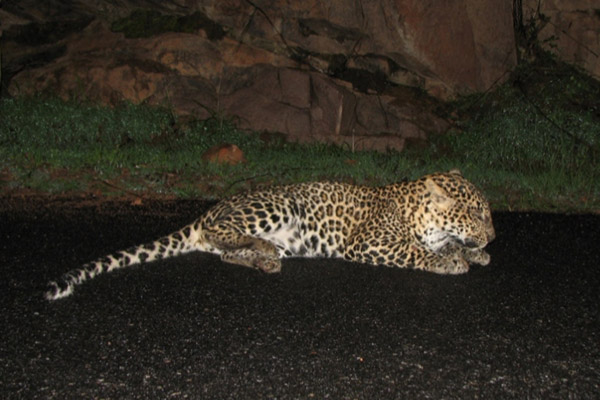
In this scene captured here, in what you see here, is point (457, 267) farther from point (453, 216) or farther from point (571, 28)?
point (571, 28)

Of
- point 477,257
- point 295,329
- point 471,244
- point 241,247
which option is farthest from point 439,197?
point 295,329

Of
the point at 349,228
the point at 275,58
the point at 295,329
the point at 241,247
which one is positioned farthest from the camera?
the point at 275,58

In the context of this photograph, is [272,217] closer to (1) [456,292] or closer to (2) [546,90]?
(1) [456,292]

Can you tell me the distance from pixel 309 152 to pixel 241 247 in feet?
19.3

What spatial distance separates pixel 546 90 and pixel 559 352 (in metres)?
11.1

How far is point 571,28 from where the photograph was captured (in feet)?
45.3

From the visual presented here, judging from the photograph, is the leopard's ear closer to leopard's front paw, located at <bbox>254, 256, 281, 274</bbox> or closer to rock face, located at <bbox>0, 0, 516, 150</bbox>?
leopard's front paw, located at <bbox>254, 256, 281, 274</bbox>

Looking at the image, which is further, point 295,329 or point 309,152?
point 309,152

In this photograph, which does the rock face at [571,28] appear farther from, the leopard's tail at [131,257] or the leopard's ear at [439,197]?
the leopard's tail at [131,257]

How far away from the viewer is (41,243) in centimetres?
546

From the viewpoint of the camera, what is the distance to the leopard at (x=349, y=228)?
516 cm

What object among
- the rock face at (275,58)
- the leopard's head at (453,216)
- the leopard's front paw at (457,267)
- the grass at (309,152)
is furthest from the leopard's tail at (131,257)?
the rock face at (275,58)

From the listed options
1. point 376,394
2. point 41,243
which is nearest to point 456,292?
point 376,394

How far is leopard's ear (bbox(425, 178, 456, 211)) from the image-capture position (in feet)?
17.7
